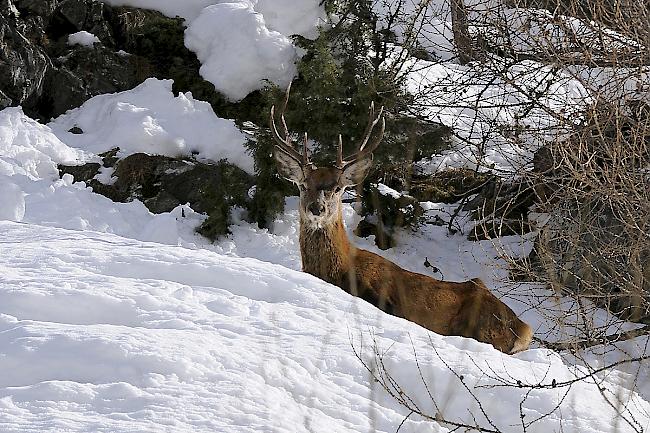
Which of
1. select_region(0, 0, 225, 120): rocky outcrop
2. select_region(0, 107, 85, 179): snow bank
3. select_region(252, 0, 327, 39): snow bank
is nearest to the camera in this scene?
select_region(0, 107, 85, 179): snow bank

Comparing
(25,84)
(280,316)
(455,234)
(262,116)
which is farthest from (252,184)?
(280,316)

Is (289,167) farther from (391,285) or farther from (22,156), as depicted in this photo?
(22,156)

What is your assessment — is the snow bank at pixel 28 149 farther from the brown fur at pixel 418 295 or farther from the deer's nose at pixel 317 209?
the brown fur at pixel 418 295

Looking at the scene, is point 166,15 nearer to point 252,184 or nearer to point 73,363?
point 252,184

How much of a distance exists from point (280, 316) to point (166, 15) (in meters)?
10.5

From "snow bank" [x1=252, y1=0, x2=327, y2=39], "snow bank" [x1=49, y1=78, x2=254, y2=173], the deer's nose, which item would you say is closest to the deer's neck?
the deer's nose

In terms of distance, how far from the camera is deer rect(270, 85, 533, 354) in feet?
22.2

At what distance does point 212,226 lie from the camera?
10320mm

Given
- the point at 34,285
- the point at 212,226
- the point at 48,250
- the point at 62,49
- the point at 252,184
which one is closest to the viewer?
the point at 34,285

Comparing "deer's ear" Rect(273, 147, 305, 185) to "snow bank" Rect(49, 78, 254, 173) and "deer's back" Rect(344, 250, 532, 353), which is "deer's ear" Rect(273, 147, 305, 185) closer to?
"deer's back" Rect(344, 250, 532, 353)

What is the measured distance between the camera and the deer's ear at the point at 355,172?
752cm

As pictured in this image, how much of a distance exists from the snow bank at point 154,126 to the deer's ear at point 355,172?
4.08 meters

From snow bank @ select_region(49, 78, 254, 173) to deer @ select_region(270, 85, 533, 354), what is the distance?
14.3 ft

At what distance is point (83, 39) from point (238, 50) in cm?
237
